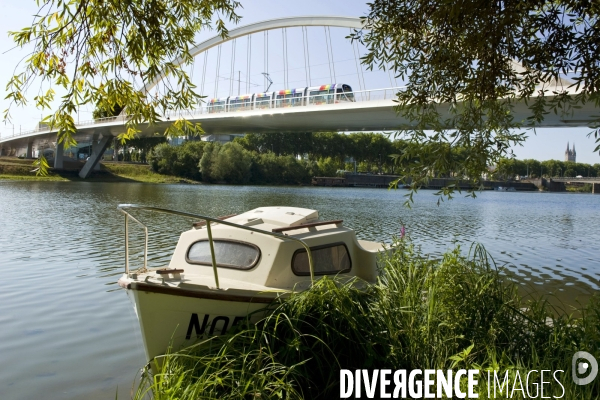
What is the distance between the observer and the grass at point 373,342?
→ 423cm

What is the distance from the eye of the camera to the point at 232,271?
5910mm

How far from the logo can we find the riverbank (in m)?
57.5

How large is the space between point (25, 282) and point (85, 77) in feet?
18.0

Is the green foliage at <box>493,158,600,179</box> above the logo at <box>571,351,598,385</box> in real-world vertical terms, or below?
above

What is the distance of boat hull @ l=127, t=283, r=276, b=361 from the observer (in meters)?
4.90

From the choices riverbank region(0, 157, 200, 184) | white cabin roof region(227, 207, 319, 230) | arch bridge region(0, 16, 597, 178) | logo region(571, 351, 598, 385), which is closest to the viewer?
logo region(571, 351, 598, 385)

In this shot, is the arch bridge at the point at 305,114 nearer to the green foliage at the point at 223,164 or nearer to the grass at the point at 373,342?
the green foliage at the point at 223,164

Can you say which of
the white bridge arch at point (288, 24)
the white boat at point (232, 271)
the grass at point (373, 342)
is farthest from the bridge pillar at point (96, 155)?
the grass at point (373, 342)

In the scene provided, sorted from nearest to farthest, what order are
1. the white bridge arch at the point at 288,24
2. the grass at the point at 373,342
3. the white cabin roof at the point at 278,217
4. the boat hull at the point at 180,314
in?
the grass at the point at 373,342 < the boat hull at the point at 180,314 < the white cabin roof at the point at 278,217 < the white bridge arch at the point at 288,24

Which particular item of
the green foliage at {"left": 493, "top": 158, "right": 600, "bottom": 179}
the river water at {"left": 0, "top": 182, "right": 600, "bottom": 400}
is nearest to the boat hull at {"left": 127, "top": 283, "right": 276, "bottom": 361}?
the river water at {"left": 0, "top": 182, "right": 600, "bottom": 400}

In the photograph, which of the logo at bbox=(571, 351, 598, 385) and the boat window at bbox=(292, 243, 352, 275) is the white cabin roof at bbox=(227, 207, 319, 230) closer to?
the boat window at bbox=(292, 243, 352, 275)

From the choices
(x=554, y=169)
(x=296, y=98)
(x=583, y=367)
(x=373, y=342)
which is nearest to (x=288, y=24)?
(x=296, y=98)

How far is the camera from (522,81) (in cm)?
616

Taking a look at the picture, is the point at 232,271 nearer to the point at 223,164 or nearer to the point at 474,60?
the point at 474,60
